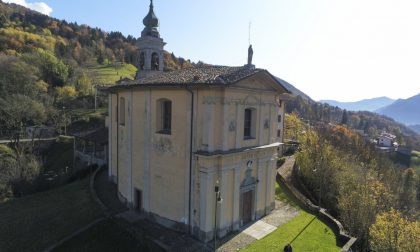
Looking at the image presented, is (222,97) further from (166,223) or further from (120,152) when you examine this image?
(120,152)

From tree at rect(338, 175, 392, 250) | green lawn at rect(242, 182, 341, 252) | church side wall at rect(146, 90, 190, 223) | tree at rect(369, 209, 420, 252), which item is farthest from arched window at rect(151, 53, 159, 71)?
tree at rect(369, 209, 420, 252)

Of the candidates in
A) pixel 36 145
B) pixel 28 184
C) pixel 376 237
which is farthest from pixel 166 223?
pixel 36 145

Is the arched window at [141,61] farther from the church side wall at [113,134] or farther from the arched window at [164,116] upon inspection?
the arched window at [164,116]

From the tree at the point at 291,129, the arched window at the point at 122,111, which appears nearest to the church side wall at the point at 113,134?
the arched window at the point at 122,111

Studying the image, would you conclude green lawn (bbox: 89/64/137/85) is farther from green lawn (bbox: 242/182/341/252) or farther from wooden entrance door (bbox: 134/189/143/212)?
green lawn (bbox: 242/182/341/252)

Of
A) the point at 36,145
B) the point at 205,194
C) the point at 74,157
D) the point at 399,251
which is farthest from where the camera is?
the point at 36,145
